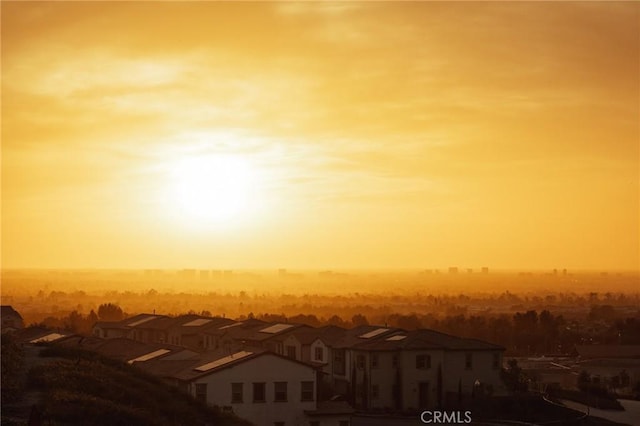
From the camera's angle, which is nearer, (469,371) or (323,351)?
(469,371)

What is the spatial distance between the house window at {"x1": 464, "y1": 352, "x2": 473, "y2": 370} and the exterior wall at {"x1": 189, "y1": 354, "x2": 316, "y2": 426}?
1252 cm

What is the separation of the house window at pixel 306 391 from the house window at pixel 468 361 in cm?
1271

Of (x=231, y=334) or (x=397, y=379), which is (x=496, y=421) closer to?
(x=397, y=379)

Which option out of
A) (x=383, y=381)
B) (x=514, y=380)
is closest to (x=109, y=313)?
(x=514, y=380)

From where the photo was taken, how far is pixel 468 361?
2110 inches

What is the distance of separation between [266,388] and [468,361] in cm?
A: 1448

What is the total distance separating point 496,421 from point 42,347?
23.2 metres

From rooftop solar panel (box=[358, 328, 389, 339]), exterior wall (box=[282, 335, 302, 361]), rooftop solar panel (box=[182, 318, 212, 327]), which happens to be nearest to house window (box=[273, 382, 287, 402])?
rooftop solar panel (box=[358, 328, 389, 339])

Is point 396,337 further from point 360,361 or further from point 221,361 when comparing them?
point 221,361

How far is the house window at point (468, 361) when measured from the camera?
53.5m

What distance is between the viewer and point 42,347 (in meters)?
32.6

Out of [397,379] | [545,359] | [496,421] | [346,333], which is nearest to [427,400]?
[397,379]

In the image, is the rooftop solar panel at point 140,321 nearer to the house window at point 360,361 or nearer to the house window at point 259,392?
the house window at point 360,361

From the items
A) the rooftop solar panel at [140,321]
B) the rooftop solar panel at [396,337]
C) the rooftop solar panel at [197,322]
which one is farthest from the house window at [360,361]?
the rooftop solar panel at [140,321]
